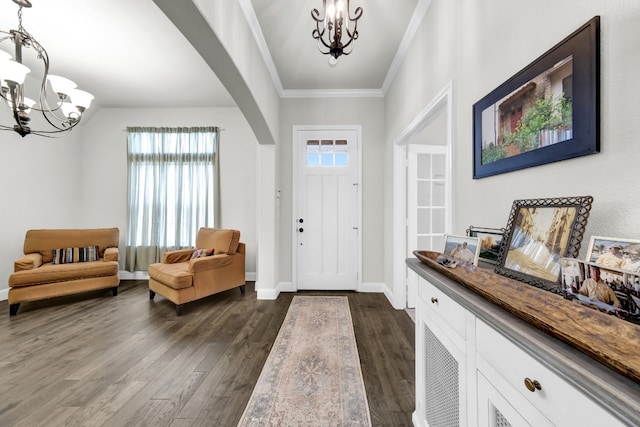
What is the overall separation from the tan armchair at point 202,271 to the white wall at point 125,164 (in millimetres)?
743

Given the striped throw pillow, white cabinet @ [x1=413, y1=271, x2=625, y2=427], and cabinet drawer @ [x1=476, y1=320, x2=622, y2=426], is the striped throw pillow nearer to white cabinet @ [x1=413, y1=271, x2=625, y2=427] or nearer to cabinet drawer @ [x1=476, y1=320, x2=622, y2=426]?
white cabinet @ [x1=413, y1=271, x2=625, y2=427]

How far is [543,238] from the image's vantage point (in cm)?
93

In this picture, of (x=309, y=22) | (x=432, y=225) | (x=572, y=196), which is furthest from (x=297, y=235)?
(x=572, y=196)

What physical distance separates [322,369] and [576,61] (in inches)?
86.5

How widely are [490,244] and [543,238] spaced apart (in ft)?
1.08

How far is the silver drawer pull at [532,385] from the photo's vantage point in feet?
1.89

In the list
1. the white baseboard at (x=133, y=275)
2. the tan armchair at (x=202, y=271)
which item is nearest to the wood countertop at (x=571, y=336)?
the tan armchair at (x=202, y=271)

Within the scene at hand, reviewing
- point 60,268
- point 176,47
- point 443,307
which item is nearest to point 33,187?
point 60,268

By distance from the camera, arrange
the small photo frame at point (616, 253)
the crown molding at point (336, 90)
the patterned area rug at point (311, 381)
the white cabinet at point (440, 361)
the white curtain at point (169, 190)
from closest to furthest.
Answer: the small photo frame at point (616, 253), the white cabinet at point (440, 361), the patterned area rug at point (311, 381), the crown molding at point (336, 90), the white curtain at point (169, 190)

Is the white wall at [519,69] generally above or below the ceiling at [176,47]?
below

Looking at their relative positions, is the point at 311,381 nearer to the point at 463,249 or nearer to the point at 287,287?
the point at 463,249

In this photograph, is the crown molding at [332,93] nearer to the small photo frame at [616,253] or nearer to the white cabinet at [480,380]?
the white cabinet at [480,380]

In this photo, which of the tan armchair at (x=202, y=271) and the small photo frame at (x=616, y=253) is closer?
the small photo frame at (x=616, y=253)

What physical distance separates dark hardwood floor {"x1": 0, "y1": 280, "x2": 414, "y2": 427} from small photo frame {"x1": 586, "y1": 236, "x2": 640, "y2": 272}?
136 cm
